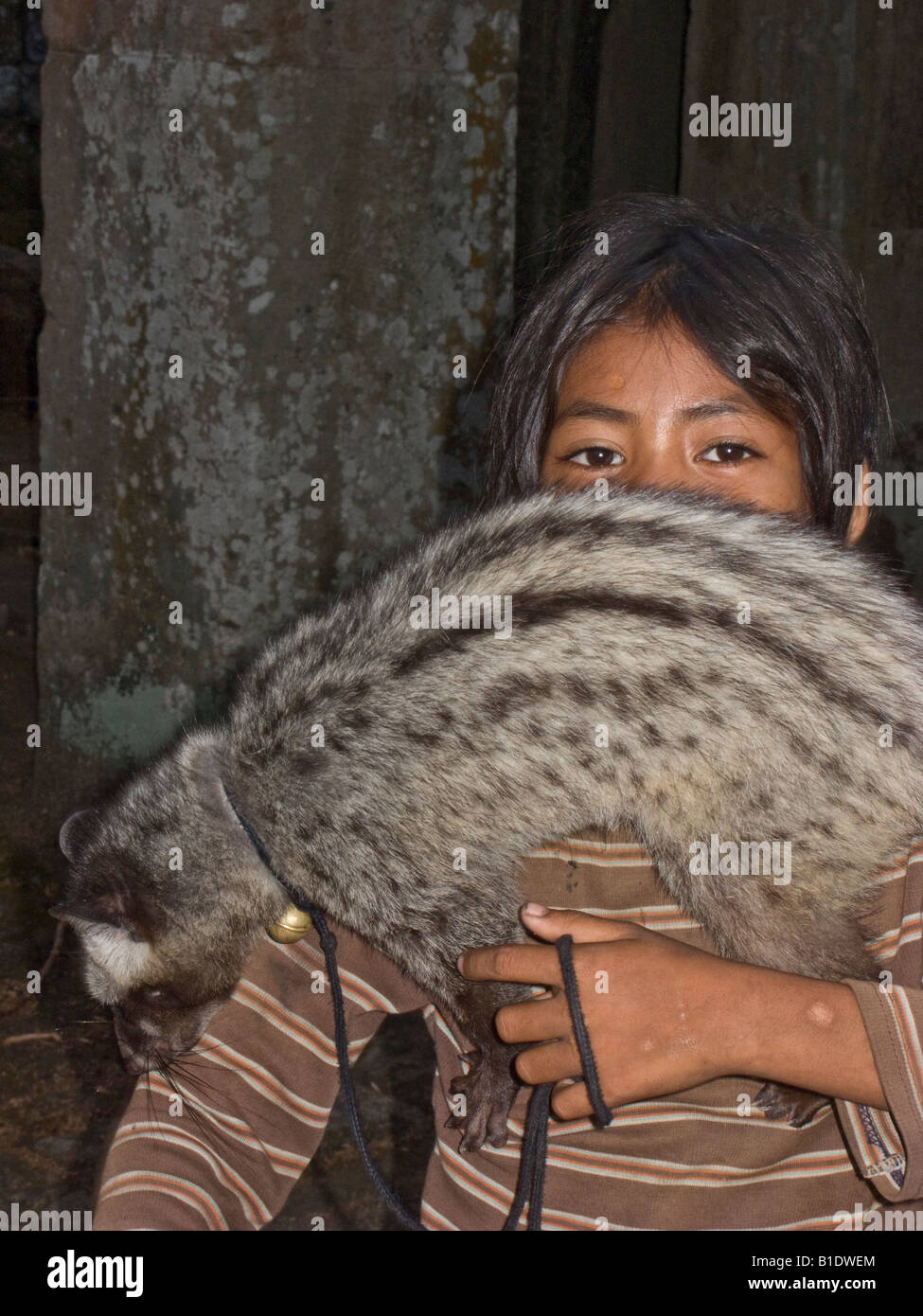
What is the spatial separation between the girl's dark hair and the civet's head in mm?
1013

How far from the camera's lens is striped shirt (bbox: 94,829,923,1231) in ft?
6.63

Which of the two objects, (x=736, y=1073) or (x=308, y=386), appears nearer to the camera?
(x=736, y=1073)

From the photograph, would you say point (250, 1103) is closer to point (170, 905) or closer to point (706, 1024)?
point (170, 905)

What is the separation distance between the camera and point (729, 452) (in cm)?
249

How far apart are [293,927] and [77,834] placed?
2.55ft

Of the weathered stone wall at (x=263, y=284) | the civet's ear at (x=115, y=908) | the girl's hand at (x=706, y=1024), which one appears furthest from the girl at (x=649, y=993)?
the weathered stone wall at (x=263, y=284)

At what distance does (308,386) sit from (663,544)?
2.72m

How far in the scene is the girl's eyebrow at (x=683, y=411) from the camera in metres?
2.42

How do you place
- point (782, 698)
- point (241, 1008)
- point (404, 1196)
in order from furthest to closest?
point (404, 1196), point (241, 1008), point (782, 698)

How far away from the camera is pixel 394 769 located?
227 centimetres

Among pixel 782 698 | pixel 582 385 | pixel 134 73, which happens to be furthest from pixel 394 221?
pixel 782 698

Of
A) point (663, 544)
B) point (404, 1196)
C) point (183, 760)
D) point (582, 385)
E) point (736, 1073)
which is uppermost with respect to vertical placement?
point (582, 385)
